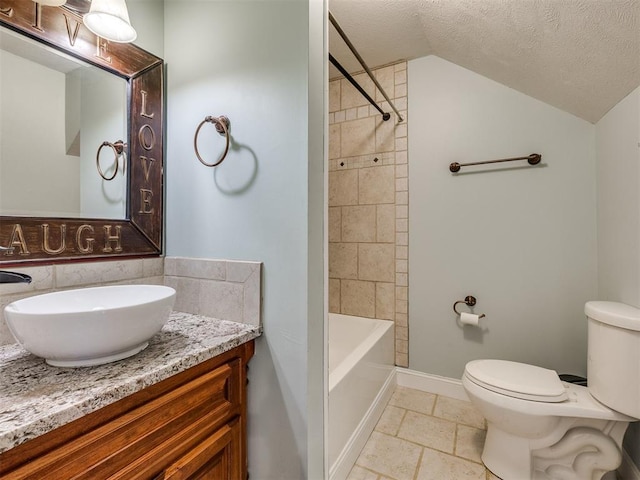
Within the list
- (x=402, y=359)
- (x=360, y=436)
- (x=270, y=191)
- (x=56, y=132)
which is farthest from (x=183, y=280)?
(x=402, y=359)

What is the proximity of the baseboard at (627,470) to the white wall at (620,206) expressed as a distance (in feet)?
0.08

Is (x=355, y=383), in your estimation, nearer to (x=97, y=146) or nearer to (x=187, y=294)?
(x=187, y=294)

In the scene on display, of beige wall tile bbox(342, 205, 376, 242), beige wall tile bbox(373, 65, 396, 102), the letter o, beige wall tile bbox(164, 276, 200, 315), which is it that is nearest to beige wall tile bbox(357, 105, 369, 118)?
beige wall tile bbox(373, 65, 396, 102)

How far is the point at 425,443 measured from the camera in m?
1.63

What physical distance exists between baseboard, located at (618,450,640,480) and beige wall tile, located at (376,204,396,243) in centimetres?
164

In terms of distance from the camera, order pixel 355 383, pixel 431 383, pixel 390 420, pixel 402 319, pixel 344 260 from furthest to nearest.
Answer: pixel 344 260 < pixel 402 319 < pixel 431 383 < pixel 390 420 < pixel 355 383

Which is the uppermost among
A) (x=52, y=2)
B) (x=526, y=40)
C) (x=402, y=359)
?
(x=526, y=40)

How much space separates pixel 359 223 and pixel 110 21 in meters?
1.87

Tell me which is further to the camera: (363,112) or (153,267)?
(363,112)

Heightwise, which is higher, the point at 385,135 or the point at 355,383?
the point at 385,135

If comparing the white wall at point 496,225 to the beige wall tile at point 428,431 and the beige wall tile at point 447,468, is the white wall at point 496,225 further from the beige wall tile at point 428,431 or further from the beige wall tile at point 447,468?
the beige wall tile at point 447,468

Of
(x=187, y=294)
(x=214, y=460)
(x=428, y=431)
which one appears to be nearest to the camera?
(x=214, y=460)

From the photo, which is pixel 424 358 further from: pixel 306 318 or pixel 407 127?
pixel 407 127

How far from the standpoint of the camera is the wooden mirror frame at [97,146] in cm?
93
